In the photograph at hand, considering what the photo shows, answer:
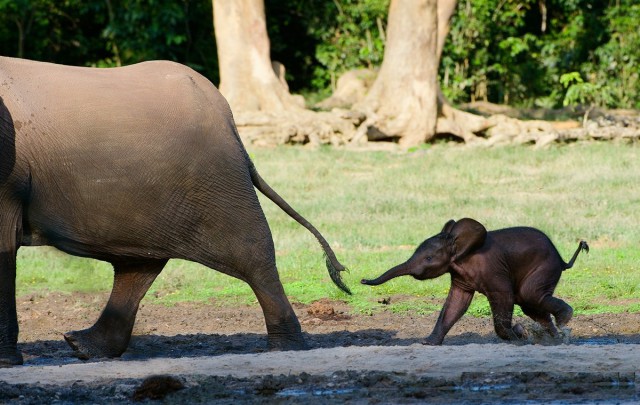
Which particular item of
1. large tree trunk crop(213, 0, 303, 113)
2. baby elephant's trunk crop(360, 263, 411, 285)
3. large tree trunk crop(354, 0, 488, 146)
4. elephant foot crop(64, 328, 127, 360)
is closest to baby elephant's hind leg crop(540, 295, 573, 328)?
baby elephant's trunk crop(360, 263, 411, 285)

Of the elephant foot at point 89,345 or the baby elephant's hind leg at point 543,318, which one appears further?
the baby elephant's hind leg at point 543,318

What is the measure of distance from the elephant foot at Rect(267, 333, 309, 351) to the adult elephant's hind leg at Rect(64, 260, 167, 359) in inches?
33.3

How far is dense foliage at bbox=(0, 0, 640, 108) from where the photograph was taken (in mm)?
24703

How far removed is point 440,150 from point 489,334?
33.3 ft

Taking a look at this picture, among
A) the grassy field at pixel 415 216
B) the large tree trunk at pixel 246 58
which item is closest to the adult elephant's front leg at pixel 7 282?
the grassy field at pixel 415 216

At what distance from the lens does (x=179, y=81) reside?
7.86 meters

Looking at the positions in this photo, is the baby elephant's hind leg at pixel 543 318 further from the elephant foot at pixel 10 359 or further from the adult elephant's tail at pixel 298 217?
the elephant foot at pixel 10 359

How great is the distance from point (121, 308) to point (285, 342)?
1.08m

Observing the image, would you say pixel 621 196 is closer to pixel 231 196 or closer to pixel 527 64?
pixel 231 196

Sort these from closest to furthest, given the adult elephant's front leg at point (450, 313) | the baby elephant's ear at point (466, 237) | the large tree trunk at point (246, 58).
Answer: the adult elephant's front leg at point (450, 313)
the baby elephant's ear at point (466, 237)
the large tree trunk at point (246, 58)

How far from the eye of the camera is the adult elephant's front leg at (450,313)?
7902mm

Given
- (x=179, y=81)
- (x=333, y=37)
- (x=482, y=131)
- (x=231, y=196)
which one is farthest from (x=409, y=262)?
(x=333, y=37)

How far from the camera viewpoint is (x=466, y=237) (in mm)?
8023

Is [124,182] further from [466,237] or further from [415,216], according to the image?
[415,216]
